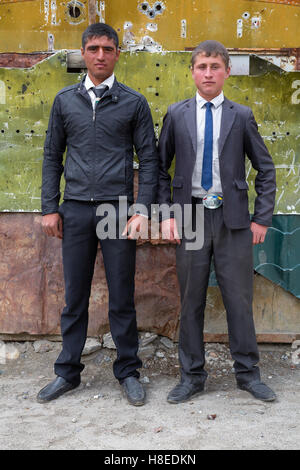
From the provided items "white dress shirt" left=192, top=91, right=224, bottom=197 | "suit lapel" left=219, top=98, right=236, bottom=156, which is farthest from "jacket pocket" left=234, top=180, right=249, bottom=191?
"suit lapel" left=219, top=98, right=236, bottom=156

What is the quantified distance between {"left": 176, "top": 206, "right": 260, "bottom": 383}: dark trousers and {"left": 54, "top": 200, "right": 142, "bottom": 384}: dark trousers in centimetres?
34

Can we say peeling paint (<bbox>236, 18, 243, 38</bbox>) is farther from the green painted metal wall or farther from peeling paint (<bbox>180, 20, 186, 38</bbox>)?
peeling paint (<bbox>180, 20, 186, 38</bbox>)

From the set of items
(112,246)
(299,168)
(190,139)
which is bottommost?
(112,246)

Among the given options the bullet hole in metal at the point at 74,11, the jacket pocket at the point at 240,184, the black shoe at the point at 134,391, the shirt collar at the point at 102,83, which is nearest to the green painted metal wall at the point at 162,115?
the bullet hole in metal at the point at 74,11

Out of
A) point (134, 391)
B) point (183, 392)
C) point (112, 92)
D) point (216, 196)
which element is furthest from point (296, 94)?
point (134, 391)

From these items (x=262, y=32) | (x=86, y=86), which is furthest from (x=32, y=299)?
(x=262, y=32)

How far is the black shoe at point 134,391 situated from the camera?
3365 mm

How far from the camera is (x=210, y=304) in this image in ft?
13.5

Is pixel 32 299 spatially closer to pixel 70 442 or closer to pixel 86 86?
pixel 70 442

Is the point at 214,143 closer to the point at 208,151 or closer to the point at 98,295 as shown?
the point at 208,151

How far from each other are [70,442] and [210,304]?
1.62m

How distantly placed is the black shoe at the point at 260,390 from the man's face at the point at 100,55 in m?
2.15

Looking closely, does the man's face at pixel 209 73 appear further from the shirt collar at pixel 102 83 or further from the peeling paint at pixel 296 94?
the peeling paint at pixel 296 94

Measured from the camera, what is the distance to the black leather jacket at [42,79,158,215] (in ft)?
10.7
